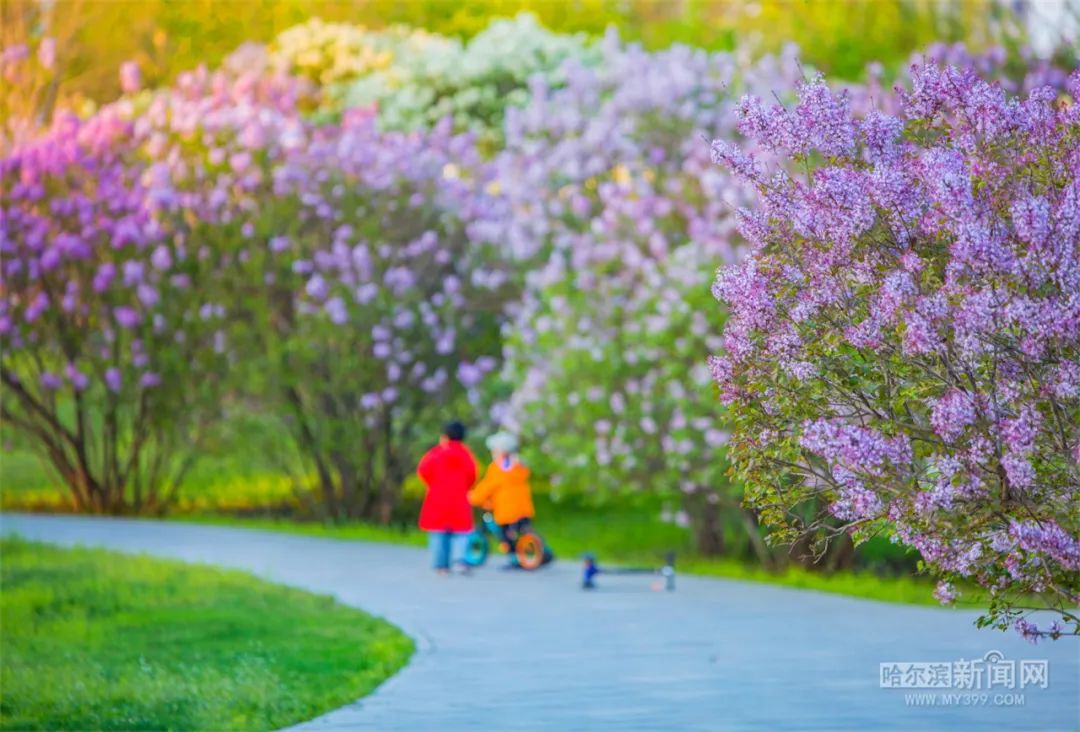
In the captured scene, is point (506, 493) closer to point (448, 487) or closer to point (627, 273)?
point (448, 487)

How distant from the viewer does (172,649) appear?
43.4 feet

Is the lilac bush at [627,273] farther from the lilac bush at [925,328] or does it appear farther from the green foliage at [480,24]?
the lilac bush at [925,328]

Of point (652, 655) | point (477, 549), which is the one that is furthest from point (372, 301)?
point (652, 655)

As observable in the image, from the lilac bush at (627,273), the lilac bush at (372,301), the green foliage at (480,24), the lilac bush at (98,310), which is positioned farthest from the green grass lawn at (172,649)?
the green foliage at (480,24)

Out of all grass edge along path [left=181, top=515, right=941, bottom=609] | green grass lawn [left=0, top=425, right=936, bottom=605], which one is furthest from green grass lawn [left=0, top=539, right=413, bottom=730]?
green grass lawn [left=0, top=425, right=936, bottom=605]

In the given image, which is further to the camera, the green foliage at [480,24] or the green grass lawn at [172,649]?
the green foliage at [480,24]

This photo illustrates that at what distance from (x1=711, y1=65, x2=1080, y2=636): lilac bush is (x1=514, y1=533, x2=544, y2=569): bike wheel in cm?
968

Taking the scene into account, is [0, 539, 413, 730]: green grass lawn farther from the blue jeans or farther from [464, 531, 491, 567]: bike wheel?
[464, 531, 491, 567]: bike wheel

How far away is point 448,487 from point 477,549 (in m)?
1.03

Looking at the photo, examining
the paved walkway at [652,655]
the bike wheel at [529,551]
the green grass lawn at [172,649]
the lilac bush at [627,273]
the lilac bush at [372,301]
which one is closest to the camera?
the paved walkway at [652,655]

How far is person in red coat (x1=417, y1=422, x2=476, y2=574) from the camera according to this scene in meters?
17.8

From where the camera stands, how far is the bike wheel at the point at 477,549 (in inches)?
714

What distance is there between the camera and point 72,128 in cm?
2667

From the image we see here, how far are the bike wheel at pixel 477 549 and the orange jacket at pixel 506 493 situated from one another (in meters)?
0.34
